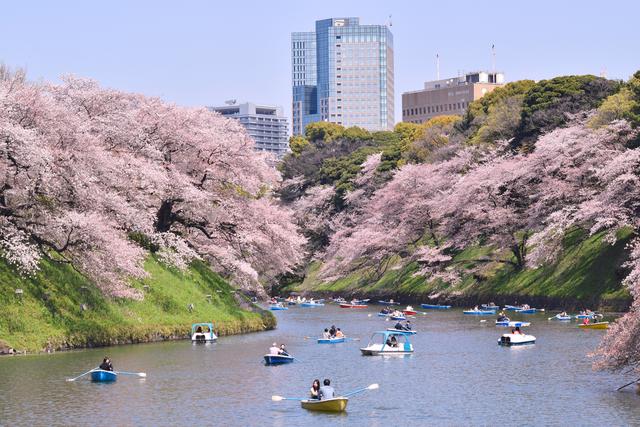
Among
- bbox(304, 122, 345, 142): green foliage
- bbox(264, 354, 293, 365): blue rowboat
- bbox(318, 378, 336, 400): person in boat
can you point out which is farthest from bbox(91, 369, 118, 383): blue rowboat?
bbox(304, 122, 345, 142): green foliage

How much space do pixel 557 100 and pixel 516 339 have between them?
48787 millimetres

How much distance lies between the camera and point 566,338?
6519 centimetres

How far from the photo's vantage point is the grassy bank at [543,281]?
83.5 metres

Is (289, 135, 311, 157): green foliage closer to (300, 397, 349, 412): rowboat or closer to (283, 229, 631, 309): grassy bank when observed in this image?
(283, 229, 631, 309): grassy bank

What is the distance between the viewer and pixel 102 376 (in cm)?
4762

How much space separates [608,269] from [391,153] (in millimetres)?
54878

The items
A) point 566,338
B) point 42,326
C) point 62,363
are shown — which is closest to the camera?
point 62,363

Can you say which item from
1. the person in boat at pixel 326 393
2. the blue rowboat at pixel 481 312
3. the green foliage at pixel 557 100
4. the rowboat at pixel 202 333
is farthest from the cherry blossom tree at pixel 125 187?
the green foliage at pixel 557 100

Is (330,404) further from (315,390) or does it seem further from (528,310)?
(528,310)

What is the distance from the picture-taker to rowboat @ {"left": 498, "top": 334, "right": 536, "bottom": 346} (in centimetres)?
6300

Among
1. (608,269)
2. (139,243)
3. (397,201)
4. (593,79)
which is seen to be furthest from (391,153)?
(139,243)

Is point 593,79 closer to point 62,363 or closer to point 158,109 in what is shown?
point 158,109

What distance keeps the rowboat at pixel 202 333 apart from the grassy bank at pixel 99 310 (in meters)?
1.09

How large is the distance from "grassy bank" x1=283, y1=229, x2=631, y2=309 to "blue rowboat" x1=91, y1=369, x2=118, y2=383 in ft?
141
